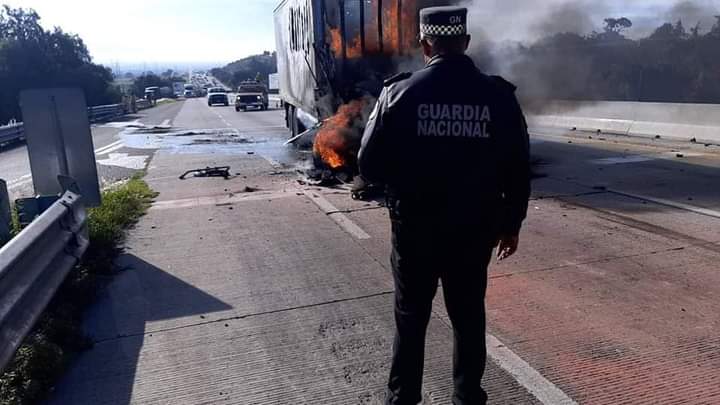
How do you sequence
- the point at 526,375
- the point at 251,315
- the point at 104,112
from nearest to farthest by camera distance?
the point at 526,375 < the point at 251,315 < the point at 104,112

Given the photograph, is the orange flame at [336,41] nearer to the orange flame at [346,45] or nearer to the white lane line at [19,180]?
the orange flame at [346,45]

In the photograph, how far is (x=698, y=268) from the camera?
5047mm

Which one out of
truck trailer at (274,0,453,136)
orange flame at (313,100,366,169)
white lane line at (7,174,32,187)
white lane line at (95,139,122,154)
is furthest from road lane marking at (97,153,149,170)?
orange flame at (313,100,366,169)

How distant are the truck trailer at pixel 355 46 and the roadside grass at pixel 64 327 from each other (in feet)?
15.4

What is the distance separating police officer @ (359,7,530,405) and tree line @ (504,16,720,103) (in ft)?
46.2

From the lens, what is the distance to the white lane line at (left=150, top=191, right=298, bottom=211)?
860 centimetres

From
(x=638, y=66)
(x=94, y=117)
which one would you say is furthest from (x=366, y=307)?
(x=94, y=117)

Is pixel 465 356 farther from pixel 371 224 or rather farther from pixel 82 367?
pixel 371 224

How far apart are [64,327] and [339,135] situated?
5935 millimetres

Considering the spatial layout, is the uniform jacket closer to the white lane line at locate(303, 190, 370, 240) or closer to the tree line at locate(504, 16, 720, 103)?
the white lane line at locate(303, 190, 370, 240)

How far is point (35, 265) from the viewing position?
13.0 ft

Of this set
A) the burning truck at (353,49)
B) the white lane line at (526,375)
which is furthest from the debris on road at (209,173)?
the white lane line at (526,375)

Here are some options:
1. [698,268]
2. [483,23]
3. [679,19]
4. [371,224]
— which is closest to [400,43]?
[483,23]

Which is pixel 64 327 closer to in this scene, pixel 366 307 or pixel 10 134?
pixel 366 307
